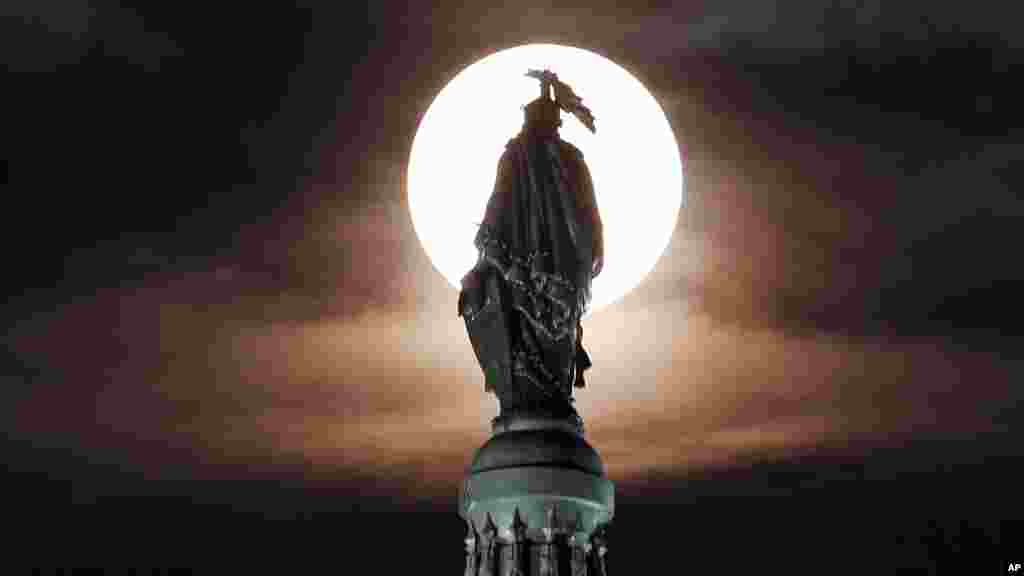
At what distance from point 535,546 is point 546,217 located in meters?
5.45

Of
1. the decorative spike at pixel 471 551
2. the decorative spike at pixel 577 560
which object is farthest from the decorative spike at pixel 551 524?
the decorative spike at pixel 471 551

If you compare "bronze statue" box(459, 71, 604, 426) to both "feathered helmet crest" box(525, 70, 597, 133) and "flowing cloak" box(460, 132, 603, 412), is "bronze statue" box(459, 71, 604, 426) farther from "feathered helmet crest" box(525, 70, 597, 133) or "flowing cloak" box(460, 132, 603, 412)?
"feathered helmet crest" box(525, 70, 597, 133)

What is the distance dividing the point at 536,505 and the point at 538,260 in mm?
4039

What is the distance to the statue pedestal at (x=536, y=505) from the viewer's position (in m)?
21.5

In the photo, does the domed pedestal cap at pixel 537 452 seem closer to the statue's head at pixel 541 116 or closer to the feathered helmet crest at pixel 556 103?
the statue's head at pixel 541 116

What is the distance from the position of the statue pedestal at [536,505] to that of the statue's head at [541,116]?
5.11 metres

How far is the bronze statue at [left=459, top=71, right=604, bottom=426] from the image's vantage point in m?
23.0

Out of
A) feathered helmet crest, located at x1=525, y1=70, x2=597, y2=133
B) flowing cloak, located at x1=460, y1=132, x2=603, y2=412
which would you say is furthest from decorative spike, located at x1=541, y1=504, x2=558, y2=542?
feathered helmet crest, located at x1=525, y1=70, x2=597, y2=133

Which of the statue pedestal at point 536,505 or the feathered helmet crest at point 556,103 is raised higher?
the feathered helmet crest at point 556,103

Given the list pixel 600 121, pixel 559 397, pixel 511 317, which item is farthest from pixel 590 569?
pixel 600 121

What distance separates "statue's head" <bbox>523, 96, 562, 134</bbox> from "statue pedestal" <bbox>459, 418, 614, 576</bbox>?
511 centimetres

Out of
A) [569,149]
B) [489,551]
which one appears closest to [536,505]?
[489,551]

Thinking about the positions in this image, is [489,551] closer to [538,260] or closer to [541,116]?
[538,260]

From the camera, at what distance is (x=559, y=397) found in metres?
22.9
